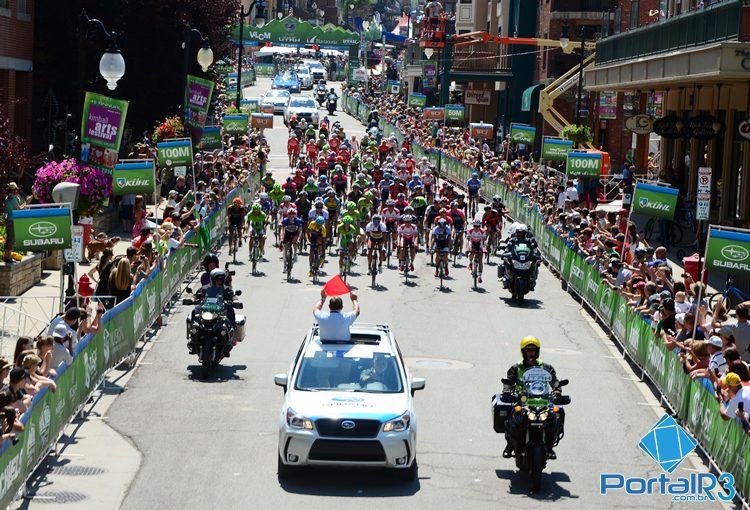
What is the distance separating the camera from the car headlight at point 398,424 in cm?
1410

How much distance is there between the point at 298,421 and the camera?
1412 cm

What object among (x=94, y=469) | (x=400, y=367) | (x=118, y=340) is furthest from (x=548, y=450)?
(x=118, y=340)

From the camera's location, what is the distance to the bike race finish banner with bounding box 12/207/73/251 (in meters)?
18.5

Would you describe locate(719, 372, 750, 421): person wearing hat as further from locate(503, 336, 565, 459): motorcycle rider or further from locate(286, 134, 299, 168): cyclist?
locate(286, 134, 299, 168): cyclist

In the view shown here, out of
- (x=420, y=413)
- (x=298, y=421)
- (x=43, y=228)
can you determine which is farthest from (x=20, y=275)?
(x=298, y=421)

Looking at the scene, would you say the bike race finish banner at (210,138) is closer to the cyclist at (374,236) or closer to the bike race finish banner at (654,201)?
the cyclist at (374,236)

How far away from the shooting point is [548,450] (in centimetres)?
1450

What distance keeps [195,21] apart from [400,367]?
34738mm

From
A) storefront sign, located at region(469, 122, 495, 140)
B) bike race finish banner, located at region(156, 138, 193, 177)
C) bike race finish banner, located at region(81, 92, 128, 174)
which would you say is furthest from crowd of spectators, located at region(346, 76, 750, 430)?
storefront sign, located at region(469, 122, 495, 140)

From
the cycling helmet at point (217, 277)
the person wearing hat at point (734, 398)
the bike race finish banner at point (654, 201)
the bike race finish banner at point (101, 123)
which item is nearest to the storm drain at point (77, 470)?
the cycling helmet at point (217, 277)

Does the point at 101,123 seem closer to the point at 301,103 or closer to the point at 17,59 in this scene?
the point at 17,59

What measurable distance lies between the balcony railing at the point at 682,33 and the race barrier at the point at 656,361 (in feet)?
19.3

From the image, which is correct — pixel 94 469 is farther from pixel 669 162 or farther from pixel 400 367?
pixel 669 162

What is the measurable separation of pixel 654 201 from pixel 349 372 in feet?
40.2
